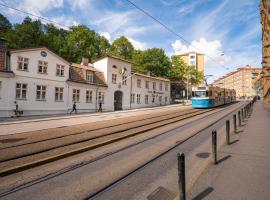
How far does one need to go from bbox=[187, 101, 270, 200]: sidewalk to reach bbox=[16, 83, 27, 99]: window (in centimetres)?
2193

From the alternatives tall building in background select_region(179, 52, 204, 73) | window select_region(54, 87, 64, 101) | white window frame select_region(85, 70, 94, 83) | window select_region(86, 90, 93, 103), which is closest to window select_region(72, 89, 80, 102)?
window select_region(86, 90, 93, 103)

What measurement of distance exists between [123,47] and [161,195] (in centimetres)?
5805

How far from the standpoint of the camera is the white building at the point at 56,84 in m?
20.7

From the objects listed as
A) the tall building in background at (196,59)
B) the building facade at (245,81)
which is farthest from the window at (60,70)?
the building facade at (245,81)

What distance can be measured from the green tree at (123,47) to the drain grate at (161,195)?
181 ft

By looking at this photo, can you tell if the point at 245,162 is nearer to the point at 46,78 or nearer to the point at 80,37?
the point at 46,78

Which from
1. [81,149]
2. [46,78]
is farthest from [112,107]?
[81,149]

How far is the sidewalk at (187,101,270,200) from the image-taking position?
4288 millimetres

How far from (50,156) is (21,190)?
2277 millimetres

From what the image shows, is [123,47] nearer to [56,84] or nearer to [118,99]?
[118,99]

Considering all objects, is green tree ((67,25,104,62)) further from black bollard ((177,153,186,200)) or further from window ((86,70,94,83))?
black bollard ((177,153,186,200))

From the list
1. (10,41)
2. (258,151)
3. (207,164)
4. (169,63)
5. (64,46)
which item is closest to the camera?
(207,164)

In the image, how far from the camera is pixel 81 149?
779cm

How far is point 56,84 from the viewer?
80.6ft
